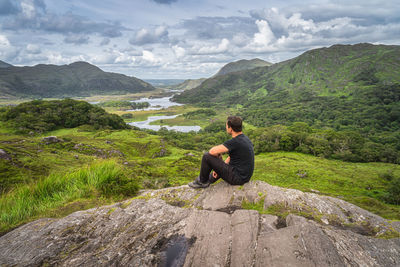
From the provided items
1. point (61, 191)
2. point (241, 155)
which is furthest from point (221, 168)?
point (61, 191)

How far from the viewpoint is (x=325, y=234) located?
4.67 meters

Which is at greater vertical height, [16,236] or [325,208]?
[16,236]

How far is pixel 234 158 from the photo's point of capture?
7453 millimetres

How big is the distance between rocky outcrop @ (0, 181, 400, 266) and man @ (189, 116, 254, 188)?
0.94 metres

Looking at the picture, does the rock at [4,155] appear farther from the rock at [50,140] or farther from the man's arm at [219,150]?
the rock at [50,140]

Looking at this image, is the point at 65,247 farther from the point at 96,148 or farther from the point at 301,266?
the point at 96,148

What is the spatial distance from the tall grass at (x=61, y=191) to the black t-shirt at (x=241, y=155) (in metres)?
4.58

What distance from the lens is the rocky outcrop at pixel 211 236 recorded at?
4145mm

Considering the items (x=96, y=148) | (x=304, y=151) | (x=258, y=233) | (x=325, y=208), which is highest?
(x=258, y=233)

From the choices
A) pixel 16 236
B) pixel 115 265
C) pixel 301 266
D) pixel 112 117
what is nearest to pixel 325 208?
pixel 301 266

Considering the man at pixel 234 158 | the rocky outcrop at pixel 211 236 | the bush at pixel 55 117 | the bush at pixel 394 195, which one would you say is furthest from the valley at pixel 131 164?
the man at pixel 234 158

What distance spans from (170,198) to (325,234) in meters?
5.18

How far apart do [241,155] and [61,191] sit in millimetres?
7150

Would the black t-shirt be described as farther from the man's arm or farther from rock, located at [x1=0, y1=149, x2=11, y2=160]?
rock, located at [x1=0, y1=149, x2=11, y2=160]
